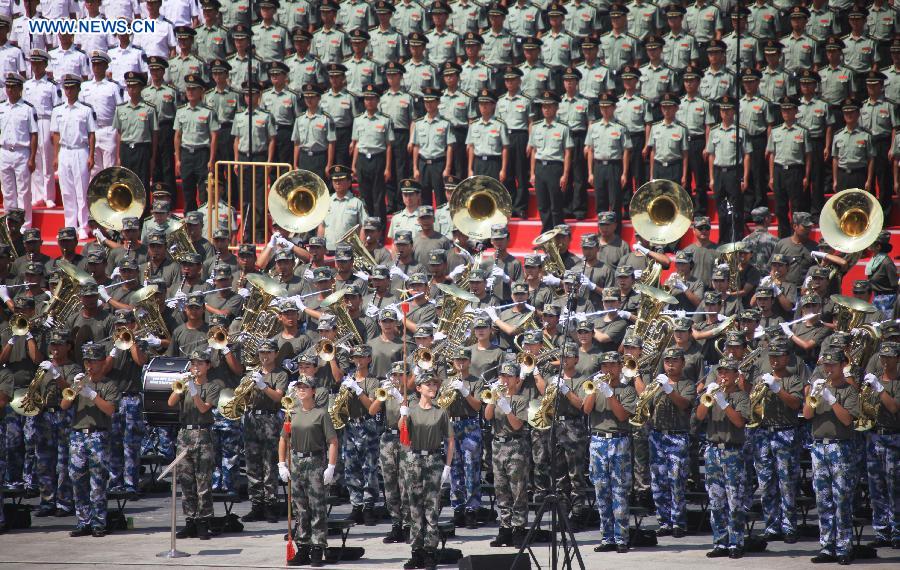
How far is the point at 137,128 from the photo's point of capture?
22219 millimetres

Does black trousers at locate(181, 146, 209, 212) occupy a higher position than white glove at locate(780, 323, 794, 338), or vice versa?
black trousers at locate(181, 146, 209, 212)

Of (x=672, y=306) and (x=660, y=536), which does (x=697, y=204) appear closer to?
(x=672, y=306)

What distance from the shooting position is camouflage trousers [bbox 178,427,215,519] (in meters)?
16.5

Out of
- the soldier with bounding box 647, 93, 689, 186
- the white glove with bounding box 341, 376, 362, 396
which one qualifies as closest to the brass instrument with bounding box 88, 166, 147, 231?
the white glove with bounding box 341, 376, 362, 396

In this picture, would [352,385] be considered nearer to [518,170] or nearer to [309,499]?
[309,499]

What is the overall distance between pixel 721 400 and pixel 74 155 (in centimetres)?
1145

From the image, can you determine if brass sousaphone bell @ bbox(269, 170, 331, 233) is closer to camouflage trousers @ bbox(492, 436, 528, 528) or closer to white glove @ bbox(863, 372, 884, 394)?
camouflage trousers @ bbox(492, 436, 528, 528)

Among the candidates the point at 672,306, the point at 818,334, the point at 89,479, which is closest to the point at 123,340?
the point at 89,479

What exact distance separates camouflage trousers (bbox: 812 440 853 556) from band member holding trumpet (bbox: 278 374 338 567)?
16.6 ft

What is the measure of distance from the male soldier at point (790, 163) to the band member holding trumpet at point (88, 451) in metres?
9.36

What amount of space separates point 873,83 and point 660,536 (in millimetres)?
7651

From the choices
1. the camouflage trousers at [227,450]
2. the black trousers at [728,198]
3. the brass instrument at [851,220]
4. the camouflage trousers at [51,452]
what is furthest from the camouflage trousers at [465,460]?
the brass instrument at [851,220]

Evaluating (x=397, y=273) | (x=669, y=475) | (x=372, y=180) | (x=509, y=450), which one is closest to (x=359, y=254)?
(x=397, y=273)

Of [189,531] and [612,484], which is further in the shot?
[189,531]
